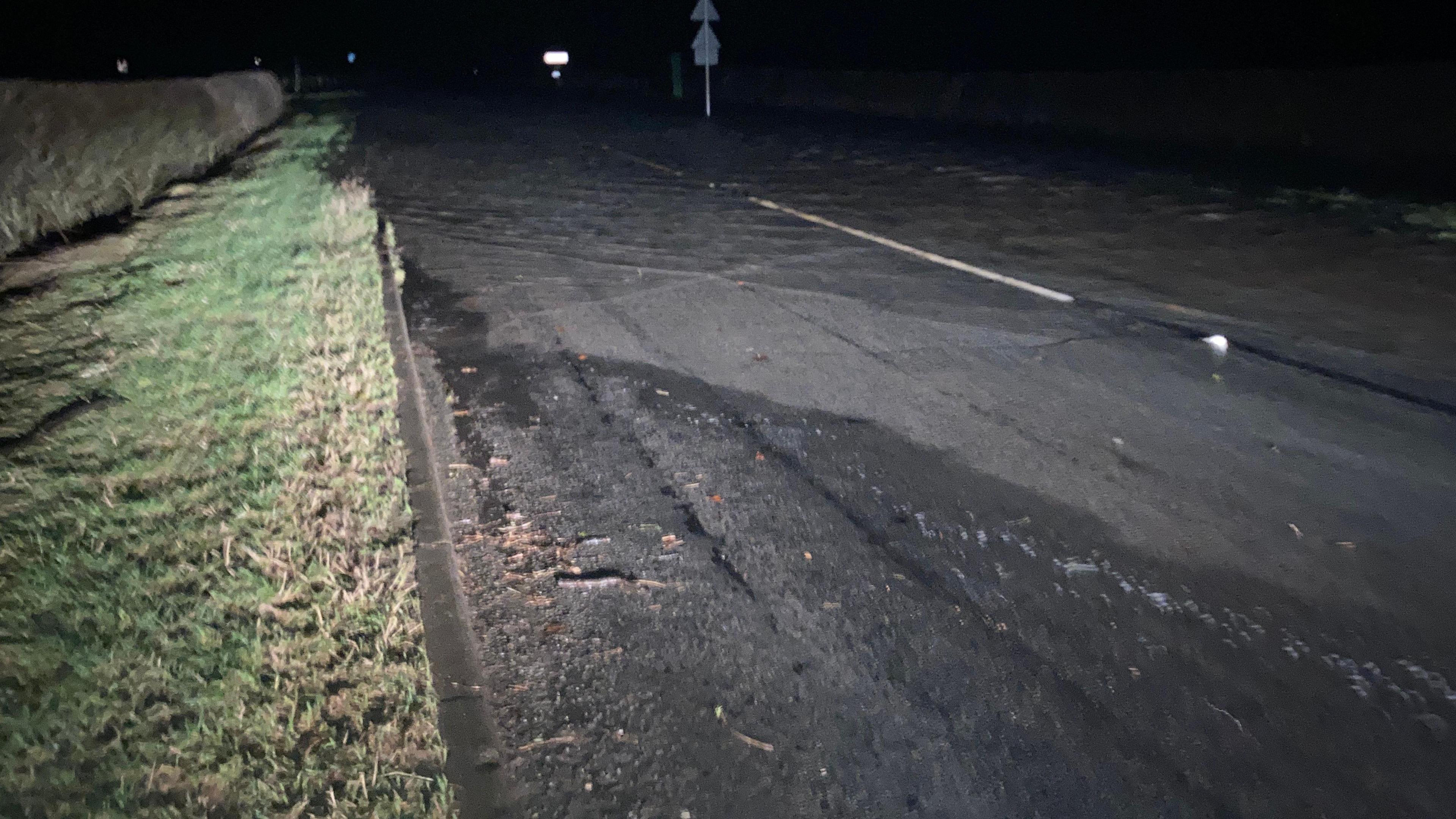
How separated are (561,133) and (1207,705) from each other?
2031 centimetres

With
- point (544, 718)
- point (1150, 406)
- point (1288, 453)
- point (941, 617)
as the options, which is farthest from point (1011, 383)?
point (544, 718)

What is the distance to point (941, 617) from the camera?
3617 mm

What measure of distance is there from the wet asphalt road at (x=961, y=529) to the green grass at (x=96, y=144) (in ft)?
17.7

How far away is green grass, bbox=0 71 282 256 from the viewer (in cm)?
1081

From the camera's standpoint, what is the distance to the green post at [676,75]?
3428 cm

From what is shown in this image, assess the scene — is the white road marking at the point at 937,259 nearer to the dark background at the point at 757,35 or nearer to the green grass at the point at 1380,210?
the green grass at the point at 1380,210

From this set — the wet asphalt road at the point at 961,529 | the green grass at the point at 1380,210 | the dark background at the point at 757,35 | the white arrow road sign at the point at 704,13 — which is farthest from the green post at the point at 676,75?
the wet asphalt road at the point at 961,529

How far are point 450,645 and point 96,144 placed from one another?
14841 mm

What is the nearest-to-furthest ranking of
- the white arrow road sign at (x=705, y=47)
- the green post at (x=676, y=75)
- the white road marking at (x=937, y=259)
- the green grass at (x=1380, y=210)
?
the white road marking at (x=937, y=259)
the green grass at (x=1380, y=210)
the white arrow road sign at (x=705, y=47)
the green post at (x=676, y=75)

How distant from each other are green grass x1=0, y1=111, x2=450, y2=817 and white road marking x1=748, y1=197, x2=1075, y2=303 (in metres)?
5.00

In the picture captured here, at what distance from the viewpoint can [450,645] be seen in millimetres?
3355

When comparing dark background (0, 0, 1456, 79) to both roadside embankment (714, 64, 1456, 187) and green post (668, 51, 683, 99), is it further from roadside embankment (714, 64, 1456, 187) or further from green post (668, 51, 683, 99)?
green post (668, 51, 683, 99)

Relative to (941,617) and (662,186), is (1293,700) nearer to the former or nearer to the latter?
(941,617)

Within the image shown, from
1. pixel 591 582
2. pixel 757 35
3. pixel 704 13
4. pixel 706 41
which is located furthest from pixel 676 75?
pixel 591 582
